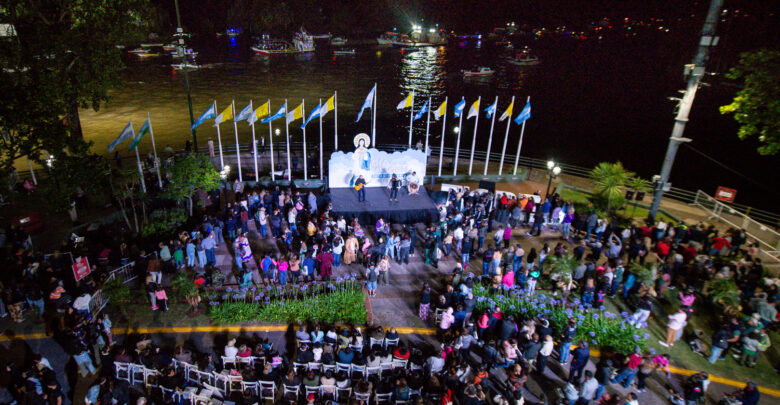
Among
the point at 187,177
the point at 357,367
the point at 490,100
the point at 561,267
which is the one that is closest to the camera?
the point at 357,367

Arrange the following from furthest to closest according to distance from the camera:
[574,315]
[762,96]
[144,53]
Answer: [144,53], [762,96], [574,315]

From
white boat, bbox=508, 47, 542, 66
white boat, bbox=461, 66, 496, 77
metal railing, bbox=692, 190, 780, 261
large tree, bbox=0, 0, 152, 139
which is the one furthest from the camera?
white boat, bbox=508, 47, 542, 66

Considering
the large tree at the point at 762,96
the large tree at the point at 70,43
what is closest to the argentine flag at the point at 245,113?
the large tree at the point at 70,43

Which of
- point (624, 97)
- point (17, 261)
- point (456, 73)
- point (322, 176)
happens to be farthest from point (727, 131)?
point (17, 261)

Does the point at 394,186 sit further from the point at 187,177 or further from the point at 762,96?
the point at 762,96

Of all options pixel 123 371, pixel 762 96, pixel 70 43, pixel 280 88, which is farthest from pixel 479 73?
pixel 123 371

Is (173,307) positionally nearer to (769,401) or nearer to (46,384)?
(46,384)

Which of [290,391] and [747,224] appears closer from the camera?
[290,391]

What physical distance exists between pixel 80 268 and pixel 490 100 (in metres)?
57.6

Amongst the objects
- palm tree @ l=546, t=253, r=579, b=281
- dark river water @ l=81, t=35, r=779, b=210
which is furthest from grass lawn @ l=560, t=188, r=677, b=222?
dark river water @ l=81, t=35, r=779, b=210

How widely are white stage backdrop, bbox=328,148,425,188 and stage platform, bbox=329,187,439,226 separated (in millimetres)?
1007

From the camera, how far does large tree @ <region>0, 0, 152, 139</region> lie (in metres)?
16.1

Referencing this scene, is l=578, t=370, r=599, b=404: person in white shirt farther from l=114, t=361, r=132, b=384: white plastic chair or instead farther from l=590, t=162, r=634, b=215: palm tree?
l=590, t=162, r=634, b=215: palm tree

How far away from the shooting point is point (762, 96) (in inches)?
592
